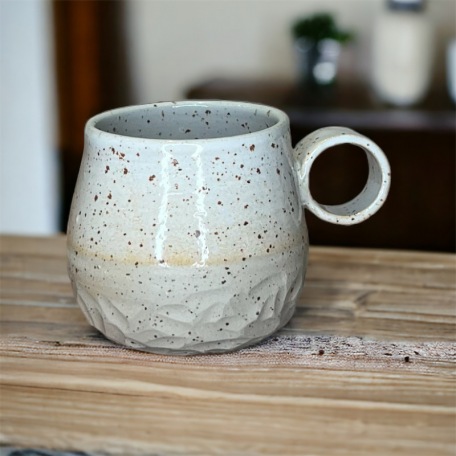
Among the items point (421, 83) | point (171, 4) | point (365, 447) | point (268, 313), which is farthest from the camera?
point (171, 4)

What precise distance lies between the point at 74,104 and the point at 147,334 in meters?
1.70

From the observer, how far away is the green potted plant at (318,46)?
1815 millimetres

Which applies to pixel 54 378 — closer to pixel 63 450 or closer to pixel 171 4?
pixel 63 450

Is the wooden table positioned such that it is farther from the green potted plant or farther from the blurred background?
the green potted plant

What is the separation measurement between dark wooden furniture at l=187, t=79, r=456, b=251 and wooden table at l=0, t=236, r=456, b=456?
859mm

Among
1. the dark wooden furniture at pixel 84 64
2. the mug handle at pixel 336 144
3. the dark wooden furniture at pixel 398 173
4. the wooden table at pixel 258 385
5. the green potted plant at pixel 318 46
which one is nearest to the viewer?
the wooden table at pixel 258 385

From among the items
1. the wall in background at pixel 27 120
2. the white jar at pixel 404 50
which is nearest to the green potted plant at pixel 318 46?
the white jar at pixel 404 50

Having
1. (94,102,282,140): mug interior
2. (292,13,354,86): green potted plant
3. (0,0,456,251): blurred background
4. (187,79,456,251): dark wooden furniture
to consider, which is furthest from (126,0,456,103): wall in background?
(94,102,282,140): mug interior

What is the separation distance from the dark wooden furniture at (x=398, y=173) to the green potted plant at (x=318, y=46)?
0.68 ft

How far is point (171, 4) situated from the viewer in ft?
7.17

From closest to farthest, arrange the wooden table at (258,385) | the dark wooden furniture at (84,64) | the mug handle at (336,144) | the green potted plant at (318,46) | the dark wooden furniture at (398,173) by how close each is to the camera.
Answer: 1. the wooden table at (258,385)
2. the mug handle at (336,144)
3. the dark wooden furniture at (398,173)
4. the green potted plant at (318,46)
5. the dark wooden furniture at (84,64)

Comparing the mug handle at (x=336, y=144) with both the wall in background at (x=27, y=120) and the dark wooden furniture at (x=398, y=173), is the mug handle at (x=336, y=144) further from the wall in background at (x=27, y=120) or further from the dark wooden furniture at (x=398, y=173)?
the wall in background at (x=27, y=120)

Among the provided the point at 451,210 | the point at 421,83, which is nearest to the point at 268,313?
the point at 451,210

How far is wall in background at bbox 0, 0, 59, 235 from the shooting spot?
2.19 meters
